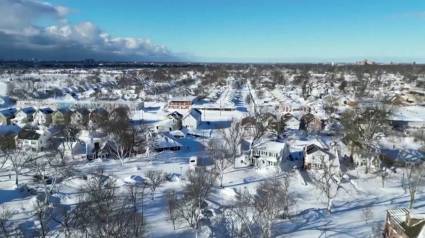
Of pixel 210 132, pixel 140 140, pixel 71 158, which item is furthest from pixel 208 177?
pixel 210 132

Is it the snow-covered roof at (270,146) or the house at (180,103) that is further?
the house at (180,103)

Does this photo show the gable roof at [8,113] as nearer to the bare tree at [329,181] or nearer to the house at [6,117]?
the house at [6,117]

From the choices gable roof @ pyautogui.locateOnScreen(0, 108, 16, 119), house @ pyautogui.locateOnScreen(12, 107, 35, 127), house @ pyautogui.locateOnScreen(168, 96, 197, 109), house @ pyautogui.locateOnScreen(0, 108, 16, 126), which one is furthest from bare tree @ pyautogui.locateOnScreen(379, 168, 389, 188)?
gable roof @ pyautogui.locateOnScreen(0, 108, 16, 119)

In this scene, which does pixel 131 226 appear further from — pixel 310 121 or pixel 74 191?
pixel 310 121

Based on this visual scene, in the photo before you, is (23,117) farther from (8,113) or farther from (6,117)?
(8,113)

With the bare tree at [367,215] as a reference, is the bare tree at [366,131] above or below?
above

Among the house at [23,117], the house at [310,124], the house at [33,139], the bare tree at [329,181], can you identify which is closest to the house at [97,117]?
the house at [33,139]
